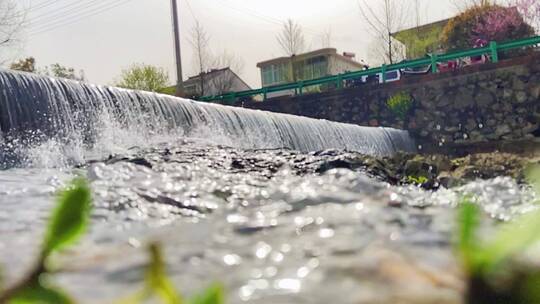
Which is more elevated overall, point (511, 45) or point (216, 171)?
point (511, 45)

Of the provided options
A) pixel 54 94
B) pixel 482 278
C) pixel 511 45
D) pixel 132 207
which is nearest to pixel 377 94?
pixel 511 45

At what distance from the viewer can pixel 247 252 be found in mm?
687

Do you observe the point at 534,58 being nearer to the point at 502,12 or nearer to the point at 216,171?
the point at 502,12

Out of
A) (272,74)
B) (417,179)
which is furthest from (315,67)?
(417,179)

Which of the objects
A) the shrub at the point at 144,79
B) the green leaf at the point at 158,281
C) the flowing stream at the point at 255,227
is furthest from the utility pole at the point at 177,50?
the green leaf at the point at 158,281

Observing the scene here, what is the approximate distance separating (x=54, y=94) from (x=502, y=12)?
14.1m

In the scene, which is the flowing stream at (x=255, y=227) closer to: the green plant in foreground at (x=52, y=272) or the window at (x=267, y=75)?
the green plant in foreground at (x=52, y=272)

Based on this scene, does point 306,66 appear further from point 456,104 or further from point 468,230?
point 468,230

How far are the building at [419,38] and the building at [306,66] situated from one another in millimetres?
5936

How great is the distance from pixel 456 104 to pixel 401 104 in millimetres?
1279

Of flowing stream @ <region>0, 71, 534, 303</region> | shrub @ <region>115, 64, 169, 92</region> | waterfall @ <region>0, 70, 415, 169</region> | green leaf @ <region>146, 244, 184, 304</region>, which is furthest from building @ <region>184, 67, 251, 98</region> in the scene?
green leaf @ <region>146, 244, 184, 304</region>

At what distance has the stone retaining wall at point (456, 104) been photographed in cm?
1098

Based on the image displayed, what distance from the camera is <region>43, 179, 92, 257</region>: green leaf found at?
211 mm

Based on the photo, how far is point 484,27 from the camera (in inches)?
590
